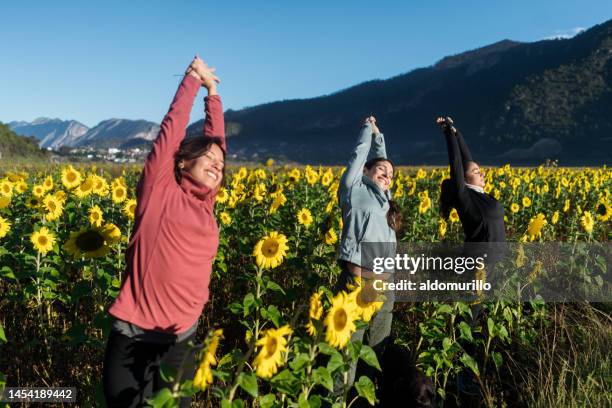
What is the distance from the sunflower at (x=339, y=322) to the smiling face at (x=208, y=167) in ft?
2.73

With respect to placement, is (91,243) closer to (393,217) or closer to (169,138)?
(169,138)

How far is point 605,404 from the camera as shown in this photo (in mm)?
3133

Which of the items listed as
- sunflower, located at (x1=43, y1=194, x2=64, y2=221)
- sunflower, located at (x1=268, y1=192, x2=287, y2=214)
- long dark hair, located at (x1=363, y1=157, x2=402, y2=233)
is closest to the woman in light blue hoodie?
long dark hair, located at (x1=363, y1=157, x2=402, y2=233)

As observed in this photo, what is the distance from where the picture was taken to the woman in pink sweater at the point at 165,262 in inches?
90.1

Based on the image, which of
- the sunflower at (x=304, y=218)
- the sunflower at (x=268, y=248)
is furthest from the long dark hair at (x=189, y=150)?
the sunflower at (x=304, y=218)

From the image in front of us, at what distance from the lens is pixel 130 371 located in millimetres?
2285

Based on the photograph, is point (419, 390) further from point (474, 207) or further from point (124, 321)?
point (124, 321)

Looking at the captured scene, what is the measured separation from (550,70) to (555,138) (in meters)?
20.6

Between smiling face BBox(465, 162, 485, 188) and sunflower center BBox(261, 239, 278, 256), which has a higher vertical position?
smiling face BBox(465, 162, 485, 188)

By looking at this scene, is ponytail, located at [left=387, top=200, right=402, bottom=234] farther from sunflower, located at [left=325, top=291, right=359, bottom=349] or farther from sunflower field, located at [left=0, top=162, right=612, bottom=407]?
sunflower, located at [left=325, top=291, right=359, bottom=349]

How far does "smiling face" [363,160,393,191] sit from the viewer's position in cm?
368

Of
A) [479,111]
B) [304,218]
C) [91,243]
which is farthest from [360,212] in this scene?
[479,111]

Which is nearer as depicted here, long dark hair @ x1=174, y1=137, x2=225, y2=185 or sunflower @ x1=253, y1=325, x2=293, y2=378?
sunflower @ x1=253, y1=325, x2=293, y2=378

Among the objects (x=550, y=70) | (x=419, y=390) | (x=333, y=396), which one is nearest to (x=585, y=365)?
(x=419, y=390)
